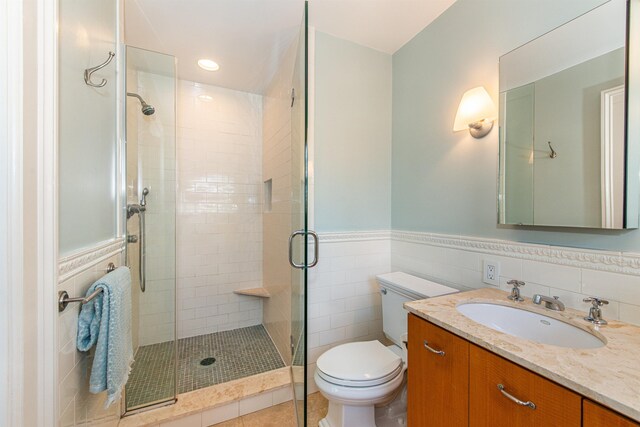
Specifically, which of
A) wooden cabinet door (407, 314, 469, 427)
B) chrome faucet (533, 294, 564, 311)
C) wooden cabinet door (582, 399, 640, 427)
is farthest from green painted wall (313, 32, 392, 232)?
wooden cabinet door (582, 399, 640, 427)

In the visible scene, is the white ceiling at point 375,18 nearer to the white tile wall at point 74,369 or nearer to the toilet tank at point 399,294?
the toilet tank at point 399,294

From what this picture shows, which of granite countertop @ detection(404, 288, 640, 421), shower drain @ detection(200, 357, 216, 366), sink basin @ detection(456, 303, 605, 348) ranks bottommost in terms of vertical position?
shower drain @ detection(200, 357, 216, 366)

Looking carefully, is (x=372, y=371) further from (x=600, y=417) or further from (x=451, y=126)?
(x=451, y=126)

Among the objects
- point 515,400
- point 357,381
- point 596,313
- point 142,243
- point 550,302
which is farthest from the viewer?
point 142,243

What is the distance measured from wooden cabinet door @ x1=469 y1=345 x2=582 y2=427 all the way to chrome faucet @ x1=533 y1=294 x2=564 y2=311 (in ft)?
1.57

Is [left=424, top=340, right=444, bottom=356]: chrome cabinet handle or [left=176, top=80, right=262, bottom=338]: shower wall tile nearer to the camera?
[left=424, top=340, right=444, bottom=356]: chrome cabinet handle

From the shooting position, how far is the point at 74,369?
863mm

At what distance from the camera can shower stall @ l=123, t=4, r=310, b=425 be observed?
162 centimetres

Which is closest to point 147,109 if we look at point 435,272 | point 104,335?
point 104,335

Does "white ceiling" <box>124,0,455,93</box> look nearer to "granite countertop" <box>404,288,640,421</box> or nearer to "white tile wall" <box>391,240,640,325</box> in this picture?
"white tile wall" <box>391,240,640,325</box>

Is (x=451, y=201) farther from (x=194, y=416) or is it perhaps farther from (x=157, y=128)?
(x=157, y=128)

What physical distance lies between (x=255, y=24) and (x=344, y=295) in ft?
6.40

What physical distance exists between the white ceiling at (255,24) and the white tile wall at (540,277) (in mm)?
1491

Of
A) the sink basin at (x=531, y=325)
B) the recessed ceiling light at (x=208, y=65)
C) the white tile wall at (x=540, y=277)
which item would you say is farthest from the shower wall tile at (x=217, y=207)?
the sink basin at (x=531, y=325)
